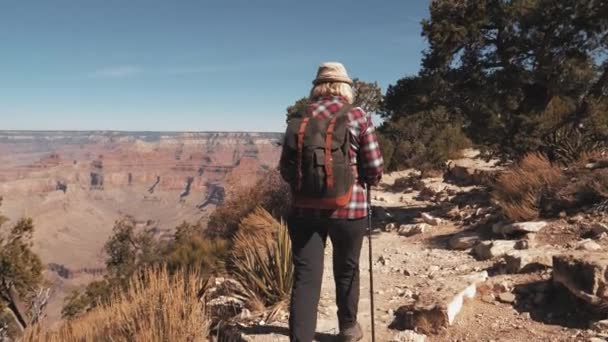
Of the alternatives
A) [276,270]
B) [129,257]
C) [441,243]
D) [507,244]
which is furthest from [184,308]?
[129,257]

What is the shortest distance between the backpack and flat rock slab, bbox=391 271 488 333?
168 cm

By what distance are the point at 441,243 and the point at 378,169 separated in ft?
15.6

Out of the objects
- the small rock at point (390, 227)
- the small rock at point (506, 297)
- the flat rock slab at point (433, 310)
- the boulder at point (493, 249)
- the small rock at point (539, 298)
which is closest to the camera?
the flat rock slab at point (433, 310)

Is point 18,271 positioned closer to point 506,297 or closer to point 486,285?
point 486,285

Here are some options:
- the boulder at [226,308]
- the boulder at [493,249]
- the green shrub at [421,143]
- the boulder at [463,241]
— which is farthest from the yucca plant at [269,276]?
the green shrub at [421,143]

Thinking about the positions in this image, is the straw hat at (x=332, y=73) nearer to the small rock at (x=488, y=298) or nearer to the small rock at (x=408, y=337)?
the small rock at (x=408, y=337)

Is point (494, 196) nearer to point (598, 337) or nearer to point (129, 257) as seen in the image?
point (598, 337)

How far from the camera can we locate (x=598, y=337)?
3131 millimetres

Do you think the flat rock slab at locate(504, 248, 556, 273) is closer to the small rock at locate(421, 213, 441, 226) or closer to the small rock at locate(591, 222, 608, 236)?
the small rock at locate(591, 222, 608, 236)

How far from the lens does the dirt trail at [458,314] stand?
139 inches

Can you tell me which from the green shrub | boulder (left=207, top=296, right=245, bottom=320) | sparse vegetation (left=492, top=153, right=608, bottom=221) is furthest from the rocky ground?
the green shrub

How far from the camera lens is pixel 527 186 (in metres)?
7.40

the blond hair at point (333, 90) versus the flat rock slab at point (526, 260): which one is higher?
the blond hair at point (333, 90)

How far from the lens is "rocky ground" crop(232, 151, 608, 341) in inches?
140
